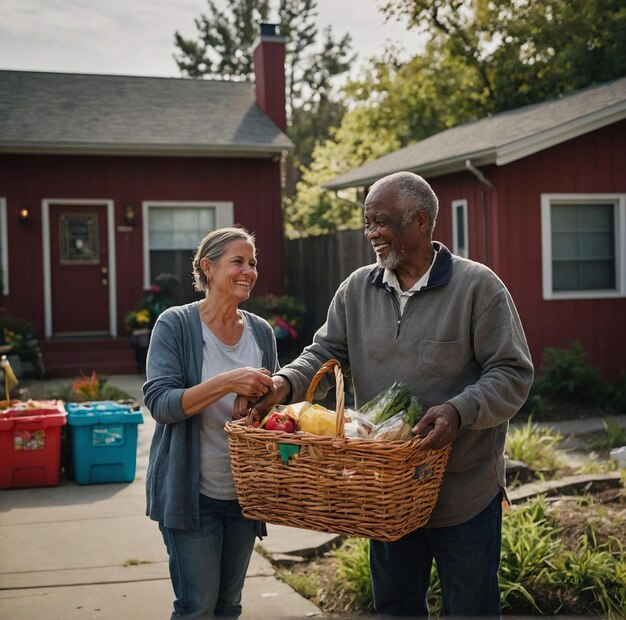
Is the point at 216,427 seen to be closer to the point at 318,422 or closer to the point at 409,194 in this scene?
the point at 318,422

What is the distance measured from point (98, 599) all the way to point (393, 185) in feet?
9.51

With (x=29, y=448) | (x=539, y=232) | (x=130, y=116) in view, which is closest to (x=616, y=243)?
(x=539, y=232)

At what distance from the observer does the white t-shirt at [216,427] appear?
3311mm

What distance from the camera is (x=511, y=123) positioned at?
543 inches

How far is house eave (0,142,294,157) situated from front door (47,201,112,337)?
2.94 ft

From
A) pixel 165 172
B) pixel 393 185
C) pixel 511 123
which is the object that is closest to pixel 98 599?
pixel 393 185

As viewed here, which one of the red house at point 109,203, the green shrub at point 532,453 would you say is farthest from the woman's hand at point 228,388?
the red house at point 109,203

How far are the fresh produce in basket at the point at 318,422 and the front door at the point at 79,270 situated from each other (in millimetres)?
13170

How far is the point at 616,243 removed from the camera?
40.1 ft

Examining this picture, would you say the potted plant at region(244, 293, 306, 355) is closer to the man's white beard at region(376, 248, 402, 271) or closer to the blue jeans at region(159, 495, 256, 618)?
the blue jeans at region(159, 495, 256, 618)

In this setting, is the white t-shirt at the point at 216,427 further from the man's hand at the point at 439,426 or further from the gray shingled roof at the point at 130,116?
the gray shingled roof at the point at 130,116

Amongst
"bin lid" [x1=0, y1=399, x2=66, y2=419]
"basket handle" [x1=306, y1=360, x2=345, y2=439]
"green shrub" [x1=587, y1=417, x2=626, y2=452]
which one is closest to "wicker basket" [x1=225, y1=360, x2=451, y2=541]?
"basket handle" [x1=306, y1=360, x2=345, y2=439]

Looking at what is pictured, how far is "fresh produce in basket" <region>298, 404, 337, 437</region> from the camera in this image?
276 centimetres

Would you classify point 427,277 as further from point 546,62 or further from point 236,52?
point 236,52
